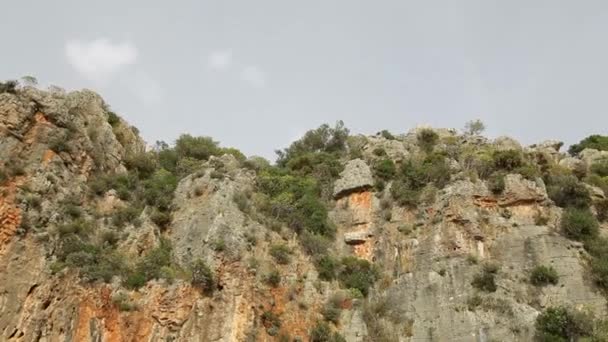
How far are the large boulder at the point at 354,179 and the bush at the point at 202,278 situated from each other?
10396 millimetres

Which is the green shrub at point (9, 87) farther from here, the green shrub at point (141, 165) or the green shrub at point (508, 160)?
the green shrub at point (508, 160)

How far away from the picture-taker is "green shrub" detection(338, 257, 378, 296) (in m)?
28.5

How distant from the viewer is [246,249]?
28.0 metres

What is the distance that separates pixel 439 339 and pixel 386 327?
2351 mm

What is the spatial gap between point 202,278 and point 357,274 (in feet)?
25.2

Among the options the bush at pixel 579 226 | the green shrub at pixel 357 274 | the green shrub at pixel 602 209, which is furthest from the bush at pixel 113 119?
the green shrub at pixel 602 209

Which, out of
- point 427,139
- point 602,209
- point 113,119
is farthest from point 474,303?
point 113,119

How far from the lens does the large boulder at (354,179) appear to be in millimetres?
33500

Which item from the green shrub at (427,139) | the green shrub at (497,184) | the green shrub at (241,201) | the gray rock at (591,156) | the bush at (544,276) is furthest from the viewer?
the green shrub at (427,139)

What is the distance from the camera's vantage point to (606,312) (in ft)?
81.8

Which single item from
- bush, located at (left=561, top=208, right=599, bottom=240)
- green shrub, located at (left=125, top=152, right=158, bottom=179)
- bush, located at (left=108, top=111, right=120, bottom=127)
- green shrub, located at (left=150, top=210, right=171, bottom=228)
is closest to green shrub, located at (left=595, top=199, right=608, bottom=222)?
bush, located at (left=561, top=208, right=599, bottom=240)

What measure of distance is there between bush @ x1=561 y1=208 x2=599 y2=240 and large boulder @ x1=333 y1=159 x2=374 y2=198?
33.2 feet

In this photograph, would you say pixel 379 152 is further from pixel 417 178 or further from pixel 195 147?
pixel 195 147

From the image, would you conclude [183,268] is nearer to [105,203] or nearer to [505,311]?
[105,203]
